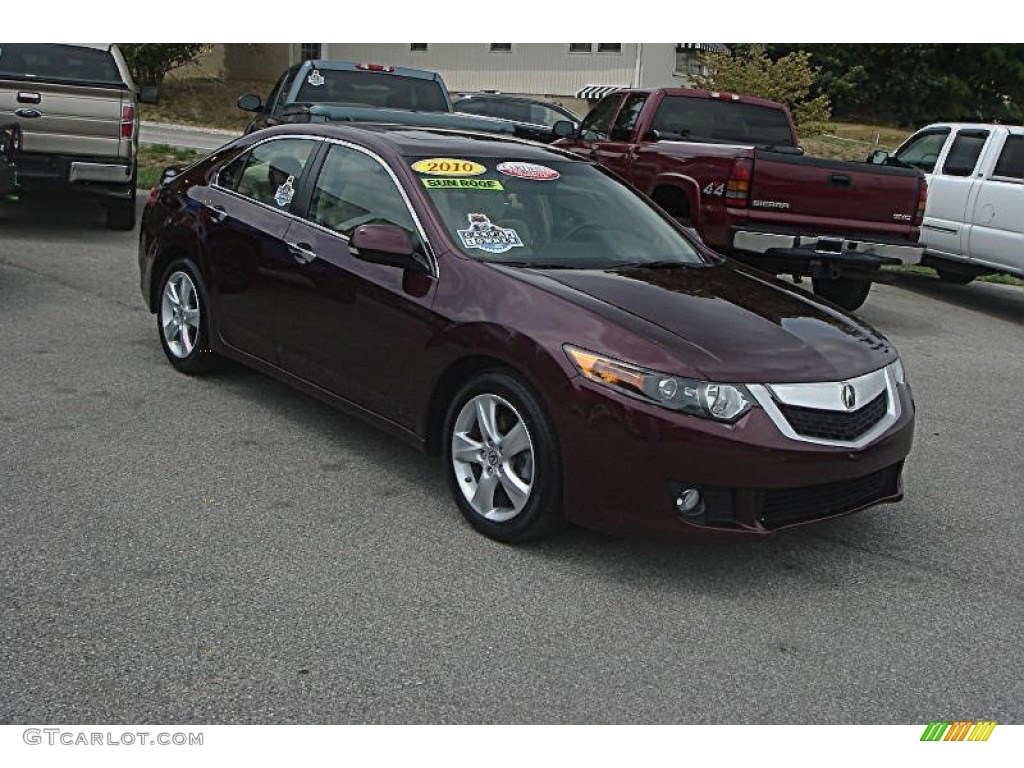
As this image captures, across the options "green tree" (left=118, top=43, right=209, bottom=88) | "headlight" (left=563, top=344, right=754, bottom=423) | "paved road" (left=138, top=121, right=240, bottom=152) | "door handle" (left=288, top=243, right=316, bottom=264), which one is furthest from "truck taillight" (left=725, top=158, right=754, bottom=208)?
"green tree" (left=118, top=43, right=209, bottom=88)

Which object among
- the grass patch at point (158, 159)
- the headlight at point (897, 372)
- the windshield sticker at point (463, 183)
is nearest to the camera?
the headlight at point (897, 372)

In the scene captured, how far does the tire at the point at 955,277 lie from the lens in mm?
12798

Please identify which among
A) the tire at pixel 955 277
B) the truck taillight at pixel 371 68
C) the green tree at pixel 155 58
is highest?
the green tree at pixel 155 58

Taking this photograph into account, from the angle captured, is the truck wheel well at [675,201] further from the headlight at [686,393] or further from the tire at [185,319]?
the headlight at [686,393]

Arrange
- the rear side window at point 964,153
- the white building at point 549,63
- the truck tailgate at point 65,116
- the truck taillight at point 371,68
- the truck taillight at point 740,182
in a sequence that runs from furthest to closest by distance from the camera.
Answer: the white building at point 549,63, the truck taillight at point 371,68, the rear side window at point 964,153, the truck tailgate at point 65,116, the truck taillight at point 740,182

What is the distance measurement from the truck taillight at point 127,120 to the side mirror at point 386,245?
7.64 metres

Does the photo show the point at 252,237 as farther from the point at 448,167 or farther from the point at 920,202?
the point at 920,202

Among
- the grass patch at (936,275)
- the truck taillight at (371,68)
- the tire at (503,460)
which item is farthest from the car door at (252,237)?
the grass patch at (936,275)

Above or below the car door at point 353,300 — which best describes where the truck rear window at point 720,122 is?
above

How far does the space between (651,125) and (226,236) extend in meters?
6.11

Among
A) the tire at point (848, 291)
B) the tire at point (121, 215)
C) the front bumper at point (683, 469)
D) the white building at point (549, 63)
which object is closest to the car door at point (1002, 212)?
the tire at point (848, 291)

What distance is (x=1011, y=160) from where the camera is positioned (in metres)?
12.0

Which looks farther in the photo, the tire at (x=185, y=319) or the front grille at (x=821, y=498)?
the tire at (x=185, y=319)
